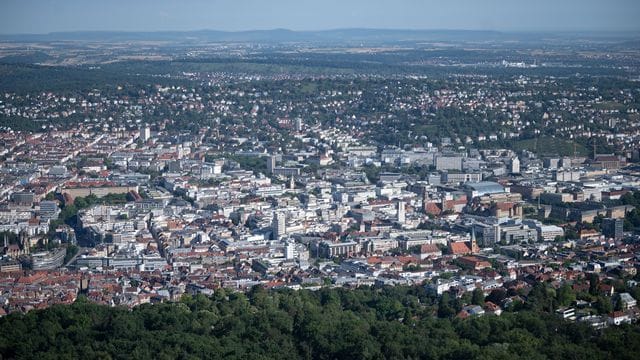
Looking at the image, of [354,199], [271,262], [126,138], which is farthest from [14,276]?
[126,138]

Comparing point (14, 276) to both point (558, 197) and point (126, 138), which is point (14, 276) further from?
point (126, 138)

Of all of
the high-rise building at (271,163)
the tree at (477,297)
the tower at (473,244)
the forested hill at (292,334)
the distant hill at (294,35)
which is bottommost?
the distant hill at (294,35)

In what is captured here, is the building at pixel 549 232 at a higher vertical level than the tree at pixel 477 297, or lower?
lower

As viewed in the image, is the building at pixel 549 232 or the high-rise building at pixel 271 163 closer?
the building at pixel 549 232

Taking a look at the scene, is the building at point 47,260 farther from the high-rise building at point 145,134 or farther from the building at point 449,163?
the high-rise building at point 145,134

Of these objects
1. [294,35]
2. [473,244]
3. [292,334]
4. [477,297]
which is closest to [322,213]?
[473,244]

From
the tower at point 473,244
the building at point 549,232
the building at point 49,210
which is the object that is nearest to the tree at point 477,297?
the tower at point 473,244
